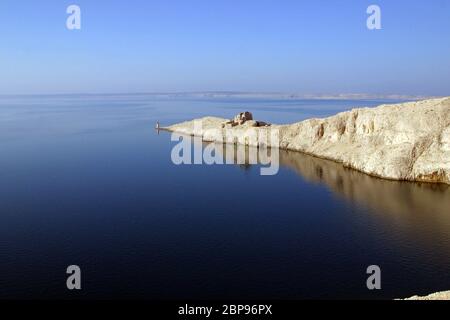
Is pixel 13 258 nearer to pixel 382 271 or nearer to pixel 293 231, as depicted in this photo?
pixel 293 231

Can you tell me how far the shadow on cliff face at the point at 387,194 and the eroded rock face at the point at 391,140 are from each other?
2.76m

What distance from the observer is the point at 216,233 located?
169ft

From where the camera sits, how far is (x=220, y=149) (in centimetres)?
12681

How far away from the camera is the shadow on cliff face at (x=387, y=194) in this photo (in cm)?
5819

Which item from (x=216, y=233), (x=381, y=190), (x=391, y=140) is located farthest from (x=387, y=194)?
(x=216, y=233)

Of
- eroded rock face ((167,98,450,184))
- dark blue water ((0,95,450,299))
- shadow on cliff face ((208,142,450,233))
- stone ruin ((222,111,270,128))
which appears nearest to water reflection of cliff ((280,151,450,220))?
shadow on cliff face ((208,142,450,233))

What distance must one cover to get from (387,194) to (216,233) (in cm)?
3514

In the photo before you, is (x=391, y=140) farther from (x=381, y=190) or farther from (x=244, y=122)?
(x=244, y=122)

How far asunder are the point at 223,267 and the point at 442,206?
40264mm

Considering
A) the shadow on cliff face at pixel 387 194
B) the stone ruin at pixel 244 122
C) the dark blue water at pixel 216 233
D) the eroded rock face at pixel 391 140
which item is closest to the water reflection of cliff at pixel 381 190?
the shadow on cliff face at pixel 387 194

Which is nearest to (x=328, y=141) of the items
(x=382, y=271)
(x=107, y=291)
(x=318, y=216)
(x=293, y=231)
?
(x=318, y=216)

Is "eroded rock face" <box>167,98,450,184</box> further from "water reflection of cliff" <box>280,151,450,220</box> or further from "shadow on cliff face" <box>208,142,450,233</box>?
"water reflection of cliff" <box>280,151,450,220</box>

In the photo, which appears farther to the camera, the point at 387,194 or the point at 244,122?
the point at 244,122

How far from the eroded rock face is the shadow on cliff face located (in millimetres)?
2762
